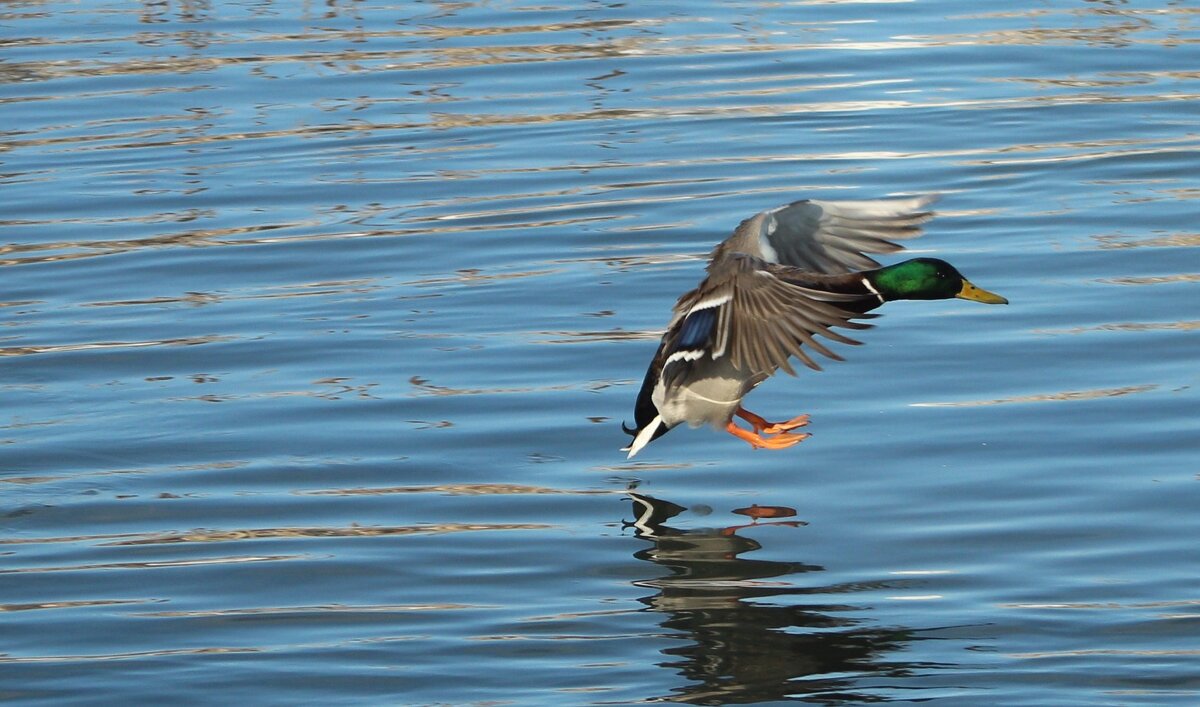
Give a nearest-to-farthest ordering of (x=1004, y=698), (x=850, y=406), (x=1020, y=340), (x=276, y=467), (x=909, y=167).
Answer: (x=1004, y=698) → (x=276, y=467) → (x=850, y=406) → (x=1020, y=340) → (x=909, y=167)

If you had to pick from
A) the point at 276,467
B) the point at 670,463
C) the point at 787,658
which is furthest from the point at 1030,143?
the point at 787,658

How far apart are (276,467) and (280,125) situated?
5889 millimetres

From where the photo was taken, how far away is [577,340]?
319 inches

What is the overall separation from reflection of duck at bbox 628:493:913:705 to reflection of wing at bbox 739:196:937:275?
1274 mm

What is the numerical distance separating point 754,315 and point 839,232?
3.45ft

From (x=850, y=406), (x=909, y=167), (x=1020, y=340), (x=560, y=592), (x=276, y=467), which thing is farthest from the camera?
(x=909, y=167)

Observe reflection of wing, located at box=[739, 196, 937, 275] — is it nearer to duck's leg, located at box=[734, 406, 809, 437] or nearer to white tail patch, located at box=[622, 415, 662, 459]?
duck's leg, located at box=[734, 406, 809, 437]

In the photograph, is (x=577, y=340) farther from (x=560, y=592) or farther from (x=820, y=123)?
(x=820, y=123)

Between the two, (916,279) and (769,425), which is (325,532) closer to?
(769,425)

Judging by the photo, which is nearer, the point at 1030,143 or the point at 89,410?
the point at 89,410

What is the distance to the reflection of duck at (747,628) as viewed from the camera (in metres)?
4.88

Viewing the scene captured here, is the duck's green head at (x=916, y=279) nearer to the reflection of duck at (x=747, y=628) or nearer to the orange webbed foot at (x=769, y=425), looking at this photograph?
the orange webbed foot at (x=769, y=425)

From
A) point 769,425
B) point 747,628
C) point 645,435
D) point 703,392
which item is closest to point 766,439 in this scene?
point 769,425

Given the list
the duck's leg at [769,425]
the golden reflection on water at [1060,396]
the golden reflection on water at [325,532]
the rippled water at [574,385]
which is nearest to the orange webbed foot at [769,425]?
the duck's leg at [769,425]
